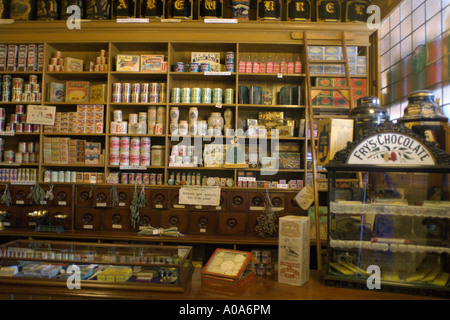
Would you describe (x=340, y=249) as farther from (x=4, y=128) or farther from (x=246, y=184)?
(x=4, y=128)

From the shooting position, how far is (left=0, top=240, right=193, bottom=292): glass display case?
1813 millimetres

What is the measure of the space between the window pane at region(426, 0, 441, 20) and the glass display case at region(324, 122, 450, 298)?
211 centimetres

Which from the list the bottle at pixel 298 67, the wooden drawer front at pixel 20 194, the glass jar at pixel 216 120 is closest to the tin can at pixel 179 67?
the glass jar at pixel 216 120

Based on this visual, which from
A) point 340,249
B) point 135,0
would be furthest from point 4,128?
point 340,249

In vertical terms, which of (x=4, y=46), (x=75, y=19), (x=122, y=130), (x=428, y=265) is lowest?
(x=428, y=265)

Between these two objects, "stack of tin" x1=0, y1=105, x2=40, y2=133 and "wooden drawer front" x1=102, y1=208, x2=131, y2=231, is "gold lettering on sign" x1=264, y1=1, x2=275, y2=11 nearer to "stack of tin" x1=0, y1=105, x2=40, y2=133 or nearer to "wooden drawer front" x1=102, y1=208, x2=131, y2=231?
"wooden drawer front" x1=102, y1=208, x2=131, y2=231

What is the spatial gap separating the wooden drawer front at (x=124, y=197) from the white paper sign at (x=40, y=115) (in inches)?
45.8

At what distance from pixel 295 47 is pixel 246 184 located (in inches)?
70.4

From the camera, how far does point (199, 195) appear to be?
145 inches

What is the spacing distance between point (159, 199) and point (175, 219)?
0.96ft

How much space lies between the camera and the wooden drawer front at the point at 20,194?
3832 mm

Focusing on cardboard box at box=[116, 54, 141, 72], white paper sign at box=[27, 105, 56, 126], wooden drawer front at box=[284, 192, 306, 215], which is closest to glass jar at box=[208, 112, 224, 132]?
cardboard box at box=[116, 54, 141, 72]

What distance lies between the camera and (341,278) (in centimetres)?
186

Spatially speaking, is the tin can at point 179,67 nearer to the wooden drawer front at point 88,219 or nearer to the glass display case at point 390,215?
the wooden drawer front at point 88,219
